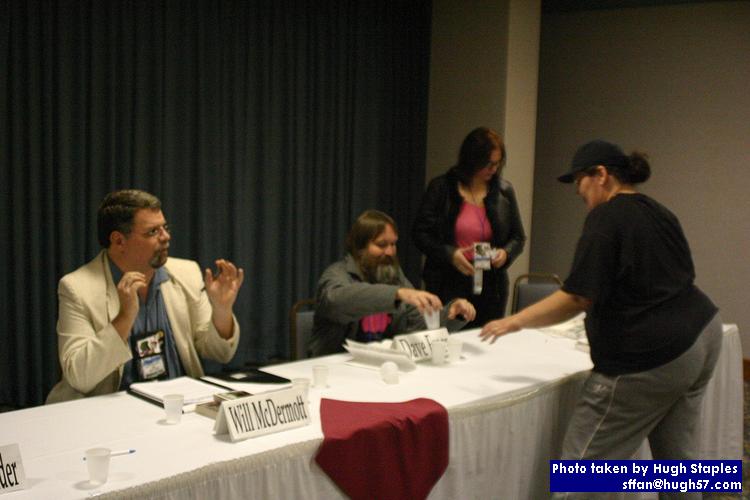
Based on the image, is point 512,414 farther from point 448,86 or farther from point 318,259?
point 448,86

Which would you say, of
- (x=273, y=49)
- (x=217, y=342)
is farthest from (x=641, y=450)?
(x=273, y=49)

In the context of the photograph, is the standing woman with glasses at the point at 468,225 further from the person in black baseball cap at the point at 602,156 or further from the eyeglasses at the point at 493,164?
the person in black baseball cap at the point at 602,156

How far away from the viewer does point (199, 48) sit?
4.98m

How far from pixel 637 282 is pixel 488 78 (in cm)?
372

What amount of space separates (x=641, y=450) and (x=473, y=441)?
910 millimetres

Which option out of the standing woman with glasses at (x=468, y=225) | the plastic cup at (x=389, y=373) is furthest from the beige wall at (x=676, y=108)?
the plastic cup at (x=389, y=373)

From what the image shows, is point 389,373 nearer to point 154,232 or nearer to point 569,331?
point 154,232

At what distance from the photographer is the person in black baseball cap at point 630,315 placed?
2.32m

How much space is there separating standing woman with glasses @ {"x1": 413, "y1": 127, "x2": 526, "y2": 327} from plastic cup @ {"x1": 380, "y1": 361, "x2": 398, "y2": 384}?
4.70 feet

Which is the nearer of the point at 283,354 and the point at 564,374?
the point at 564,374

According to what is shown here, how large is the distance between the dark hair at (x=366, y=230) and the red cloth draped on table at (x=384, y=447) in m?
0.96

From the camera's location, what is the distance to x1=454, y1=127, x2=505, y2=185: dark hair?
383 centimetres

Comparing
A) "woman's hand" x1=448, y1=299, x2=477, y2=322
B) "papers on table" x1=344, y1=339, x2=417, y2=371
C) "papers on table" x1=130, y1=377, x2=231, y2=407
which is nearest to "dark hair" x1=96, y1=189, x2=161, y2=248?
"papers on table" x1=130, y1=377, x2=231, y2=407

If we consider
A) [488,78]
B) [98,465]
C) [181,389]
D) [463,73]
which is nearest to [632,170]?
[181,389]
